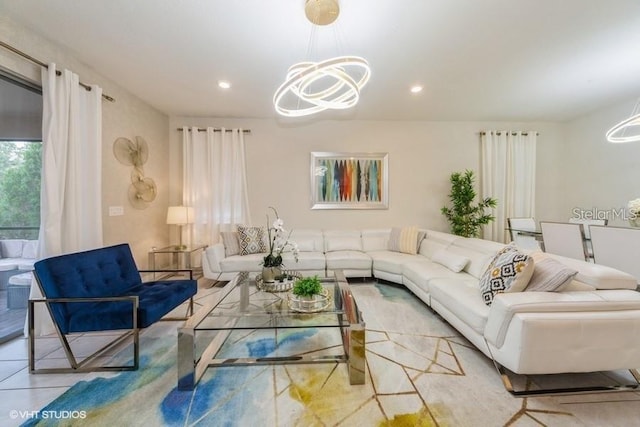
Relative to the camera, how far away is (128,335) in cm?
230

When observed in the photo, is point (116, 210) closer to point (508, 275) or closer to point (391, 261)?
point (391, 261)

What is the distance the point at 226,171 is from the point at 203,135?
29.3 inches

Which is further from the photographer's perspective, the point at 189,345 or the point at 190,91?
the point at 190,91

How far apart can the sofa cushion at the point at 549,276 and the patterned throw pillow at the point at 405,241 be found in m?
2.06

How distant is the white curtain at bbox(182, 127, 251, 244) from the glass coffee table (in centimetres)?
231

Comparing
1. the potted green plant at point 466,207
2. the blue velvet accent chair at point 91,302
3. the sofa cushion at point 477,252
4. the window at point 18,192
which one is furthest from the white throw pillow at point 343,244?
the window at point 18,192

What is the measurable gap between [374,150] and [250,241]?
276 centimetres

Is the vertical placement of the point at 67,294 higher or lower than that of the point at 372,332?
higher

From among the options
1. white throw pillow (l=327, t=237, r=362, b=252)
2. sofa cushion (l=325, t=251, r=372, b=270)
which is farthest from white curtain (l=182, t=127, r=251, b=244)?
sofa cushion (l=325, t=251, r=372, b=270)

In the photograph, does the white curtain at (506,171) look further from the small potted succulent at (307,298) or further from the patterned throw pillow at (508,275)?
the small potted succulent at (307,298)

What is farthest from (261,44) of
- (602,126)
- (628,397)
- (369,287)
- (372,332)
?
(602,126)

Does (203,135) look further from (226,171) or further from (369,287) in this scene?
(369,287)

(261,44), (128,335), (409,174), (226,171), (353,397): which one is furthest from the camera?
(409,174)

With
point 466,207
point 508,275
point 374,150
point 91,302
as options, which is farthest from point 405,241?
point 91,302
